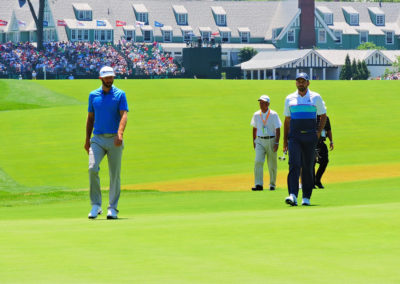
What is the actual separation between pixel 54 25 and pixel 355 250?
11487cm

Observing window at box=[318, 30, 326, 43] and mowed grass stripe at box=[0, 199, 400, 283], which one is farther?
window at box=[318, 30, 326, 43]

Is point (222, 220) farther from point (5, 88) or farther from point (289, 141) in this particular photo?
point (5, 88)

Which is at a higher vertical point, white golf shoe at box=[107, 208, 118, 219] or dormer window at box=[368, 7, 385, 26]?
dormer window at box=[368, 7, 385, 26]

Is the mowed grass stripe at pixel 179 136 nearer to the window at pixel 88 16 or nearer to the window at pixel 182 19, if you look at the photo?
the window at pixel 88 16

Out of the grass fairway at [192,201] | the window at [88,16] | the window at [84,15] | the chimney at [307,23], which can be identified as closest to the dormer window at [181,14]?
the window at [88,16]

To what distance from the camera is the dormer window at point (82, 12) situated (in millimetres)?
123750

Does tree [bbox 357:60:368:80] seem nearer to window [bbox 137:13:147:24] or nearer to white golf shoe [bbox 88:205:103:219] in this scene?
window [bbox 137:13:147:24]

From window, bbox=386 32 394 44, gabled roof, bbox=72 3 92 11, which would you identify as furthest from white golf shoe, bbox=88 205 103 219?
window, bbox=386 32 394 44

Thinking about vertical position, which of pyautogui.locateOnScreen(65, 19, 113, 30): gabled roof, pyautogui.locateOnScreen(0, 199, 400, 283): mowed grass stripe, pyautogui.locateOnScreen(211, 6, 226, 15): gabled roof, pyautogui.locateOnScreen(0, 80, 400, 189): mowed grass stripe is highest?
pyautogui.locateOnScreen(211, 6, 226, 15): gabled roof

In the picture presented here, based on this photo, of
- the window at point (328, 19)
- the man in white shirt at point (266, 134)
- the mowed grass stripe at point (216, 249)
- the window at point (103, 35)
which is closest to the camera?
the mowed grass stripe at point (216, 249)

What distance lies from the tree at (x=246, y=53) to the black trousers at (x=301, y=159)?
361 ft

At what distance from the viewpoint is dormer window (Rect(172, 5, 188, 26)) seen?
431ft

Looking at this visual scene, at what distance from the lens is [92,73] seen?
93938mm

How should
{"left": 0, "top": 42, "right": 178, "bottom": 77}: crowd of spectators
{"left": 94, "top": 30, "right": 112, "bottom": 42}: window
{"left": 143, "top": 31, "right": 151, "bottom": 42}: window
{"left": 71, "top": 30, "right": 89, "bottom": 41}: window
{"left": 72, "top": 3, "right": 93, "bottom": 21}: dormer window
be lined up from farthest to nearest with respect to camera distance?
{"left": 143, "top": 31, "right": 151, "bottom": 42}: window, {"left": 72, "top": 3, "right": 93, "bottom": 21}: dormer window, {"left": 94, "top": 30, "right": 112, "bottom": 42}: window, {"left": 71, "top": 30, "right": 89, "bottom": 41}: window, {"left": 0, "top": 42, "right": 178, "bottom": 77}: crowd of spectators
